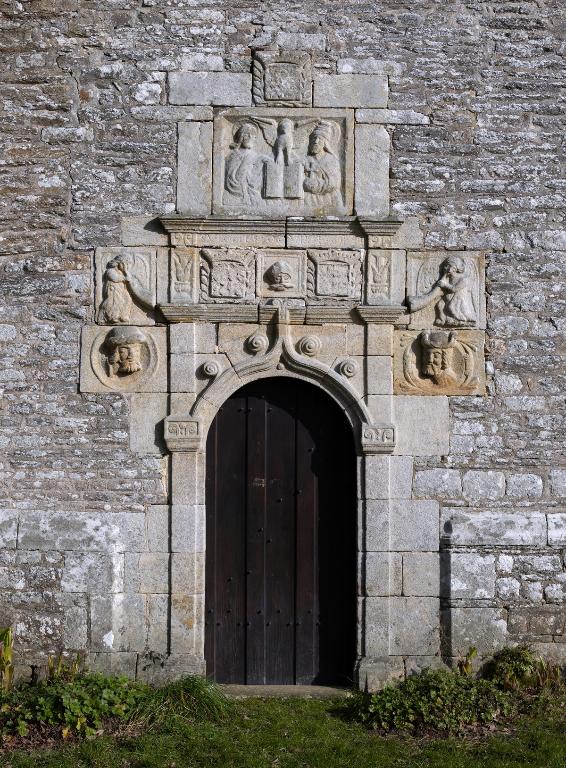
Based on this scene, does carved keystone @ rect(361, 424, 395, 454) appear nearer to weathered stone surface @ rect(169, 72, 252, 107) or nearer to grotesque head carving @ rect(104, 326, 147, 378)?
grotesque head carving @ rect(104, 326, 147, 378)

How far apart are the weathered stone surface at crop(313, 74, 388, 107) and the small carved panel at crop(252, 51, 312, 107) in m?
0.08

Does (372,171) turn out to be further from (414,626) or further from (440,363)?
(414,626)

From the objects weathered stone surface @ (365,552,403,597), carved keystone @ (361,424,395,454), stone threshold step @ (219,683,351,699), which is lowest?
stone threshold step @ (219,683,351,699)

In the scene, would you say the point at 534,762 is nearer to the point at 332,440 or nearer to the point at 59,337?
the point at 332,440

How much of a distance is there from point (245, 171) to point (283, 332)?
1.10 m

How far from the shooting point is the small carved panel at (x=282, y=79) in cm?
609

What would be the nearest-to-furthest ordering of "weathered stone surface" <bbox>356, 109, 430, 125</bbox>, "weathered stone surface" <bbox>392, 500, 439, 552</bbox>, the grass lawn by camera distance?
the grass lawn, "weathered stone surface" <bbox>392, 500, 439, 552</bbox>, "weathered stone surface" <bbox>356, 109, 430, 125</bbox>

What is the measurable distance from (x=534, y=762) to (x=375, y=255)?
10.3 ft

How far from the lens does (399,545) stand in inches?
231

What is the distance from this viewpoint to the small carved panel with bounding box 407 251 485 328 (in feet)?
19.7

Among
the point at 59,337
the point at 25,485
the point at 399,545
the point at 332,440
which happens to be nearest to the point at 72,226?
the point at 59,337

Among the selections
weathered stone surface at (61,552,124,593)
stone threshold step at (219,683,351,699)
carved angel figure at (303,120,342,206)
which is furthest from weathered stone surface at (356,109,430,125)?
stone threshold step at (219,683,351,699)

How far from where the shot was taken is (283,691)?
19.3ft

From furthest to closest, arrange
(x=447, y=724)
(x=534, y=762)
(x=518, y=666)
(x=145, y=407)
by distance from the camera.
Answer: (x=145, y=407), (x=518, y=666), (x=447, y=724), (x=534, y=762)
